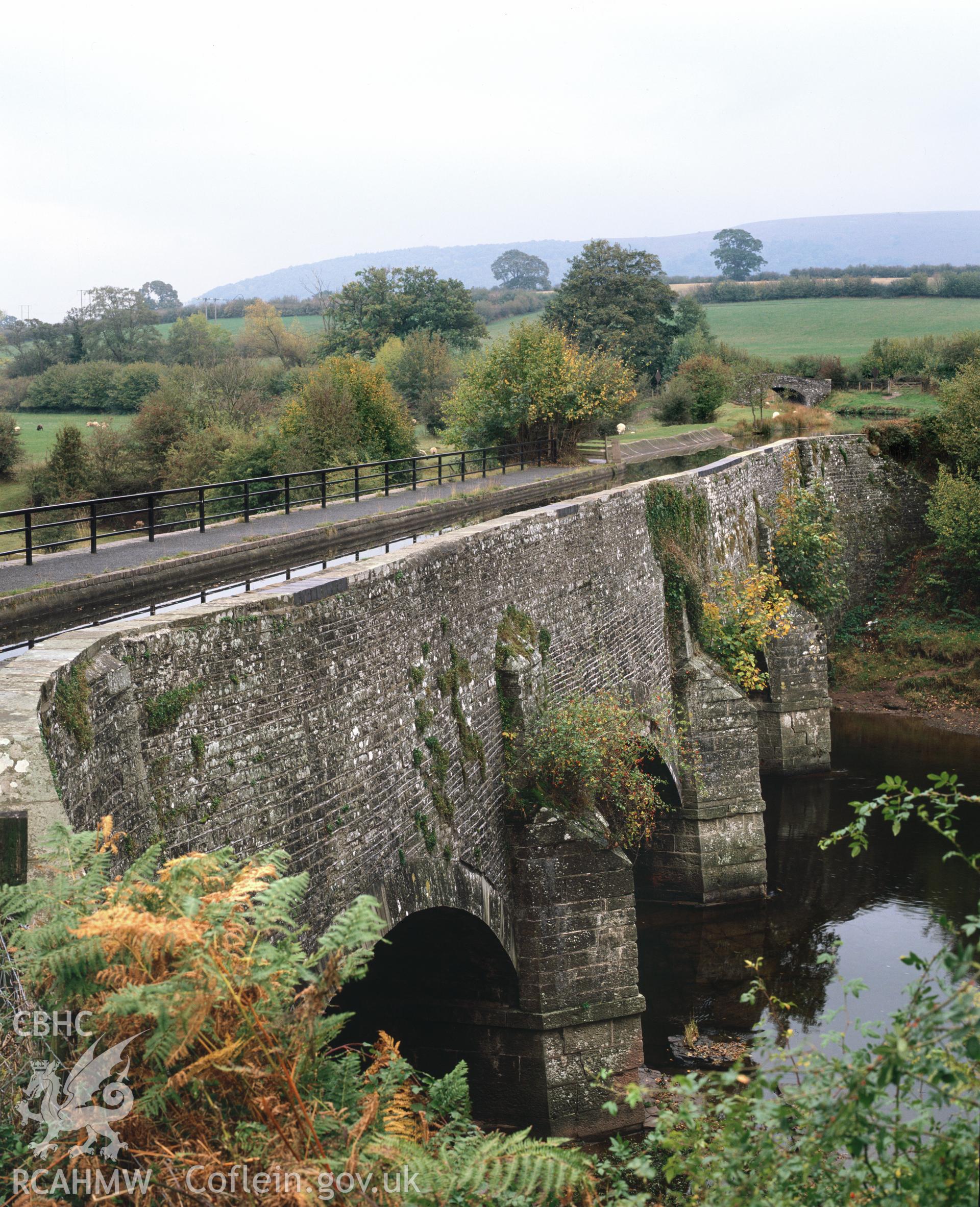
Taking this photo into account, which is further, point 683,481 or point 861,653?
point 861,653

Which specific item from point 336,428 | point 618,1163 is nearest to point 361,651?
point 618,1163

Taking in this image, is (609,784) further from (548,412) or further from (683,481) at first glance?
(548,412)

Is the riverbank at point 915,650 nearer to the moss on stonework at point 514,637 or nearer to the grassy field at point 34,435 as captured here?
the moss on stonework at point 514,637

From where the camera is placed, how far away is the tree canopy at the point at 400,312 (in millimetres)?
63750

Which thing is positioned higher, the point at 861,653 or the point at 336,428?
the point at 336,428

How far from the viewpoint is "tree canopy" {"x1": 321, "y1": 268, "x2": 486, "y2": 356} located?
209 ft

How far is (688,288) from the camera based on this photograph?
428 feet

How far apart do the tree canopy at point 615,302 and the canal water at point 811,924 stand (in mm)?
41073

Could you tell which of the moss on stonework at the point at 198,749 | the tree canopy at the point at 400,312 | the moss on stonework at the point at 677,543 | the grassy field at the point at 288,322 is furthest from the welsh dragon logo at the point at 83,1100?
the grassy field at the point at 288,322

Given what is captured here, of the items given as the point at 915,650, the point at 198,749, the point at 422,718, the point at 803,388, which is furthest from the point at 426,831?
Answer: the point at 803,388

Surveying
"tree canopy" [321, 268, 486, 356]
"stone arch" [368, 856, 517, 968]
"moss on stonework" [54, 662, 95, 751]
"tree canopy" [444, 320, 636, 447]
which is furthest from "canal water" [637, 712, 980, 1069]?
"tree canopy" [321, 268, 486, 356]

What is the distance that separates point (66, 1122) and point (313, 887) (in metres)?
3.75

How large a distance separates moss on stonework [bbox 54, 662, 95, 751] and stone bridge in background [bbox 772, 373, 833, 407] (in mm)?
50101

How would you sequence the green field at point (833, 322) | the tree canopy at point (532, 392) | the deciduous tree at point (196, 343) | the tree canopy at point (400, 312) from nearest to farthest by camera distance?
the tree canopy at point (532, 392), the tree canopy at point (400, 312), the deciduous tree at point (196, 343), the green field at point (833, 322)
